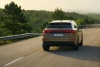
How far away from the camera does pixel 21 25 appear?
253 feet

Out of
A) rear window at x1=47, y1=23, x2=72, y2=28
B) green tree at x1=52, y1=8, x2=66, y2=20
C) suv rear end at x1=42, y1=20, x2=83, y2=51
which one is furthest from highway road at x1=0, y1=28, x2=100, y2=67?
green tree at x1=52, y1=8, x2=66, y2=20

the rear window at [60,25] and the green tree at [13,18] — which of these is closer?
the rear window at [60,25]

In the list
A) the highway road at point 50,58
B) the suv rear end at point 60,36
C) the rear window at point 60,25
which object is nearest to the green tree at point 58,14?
the rear window at point 60,25

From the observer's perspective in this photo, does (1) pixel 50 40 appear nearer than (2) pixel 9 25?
Yes

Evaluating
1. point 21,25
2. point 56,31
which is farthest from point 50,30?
point 21,25

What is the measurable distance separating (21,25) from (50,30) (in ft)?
209

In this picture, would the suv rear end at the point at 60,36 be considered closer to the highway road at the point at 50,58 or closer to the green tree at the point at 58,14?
the highway road at the point at 50,58

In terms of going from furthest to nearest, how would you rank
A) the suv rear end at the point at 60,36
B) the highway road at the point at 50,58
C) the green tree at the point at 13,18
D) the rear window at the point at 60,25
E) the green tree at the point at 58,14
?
the green tree at the point at 58,14, the green tree at the point at 13,18, the rear window at the point at 60,25, the suv rear end at the point at 60,36, the highway road at the point at 50,58

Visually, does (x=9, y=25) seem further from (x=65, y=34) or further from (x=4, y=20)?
(x=65, y=34)

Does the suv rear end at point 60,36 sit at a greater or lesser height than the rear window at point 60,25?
lesser

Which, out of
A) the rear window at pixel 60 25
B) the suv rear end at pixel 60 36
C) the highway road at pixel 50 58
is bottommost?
the highway road at pixel 50 58

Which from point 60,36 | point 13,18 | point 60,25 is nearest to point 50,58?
point 60,36

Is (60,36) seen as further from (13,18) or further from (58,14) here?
(58,14)

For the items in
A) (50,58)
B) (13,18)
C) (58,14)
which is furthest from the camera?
(58,14)
